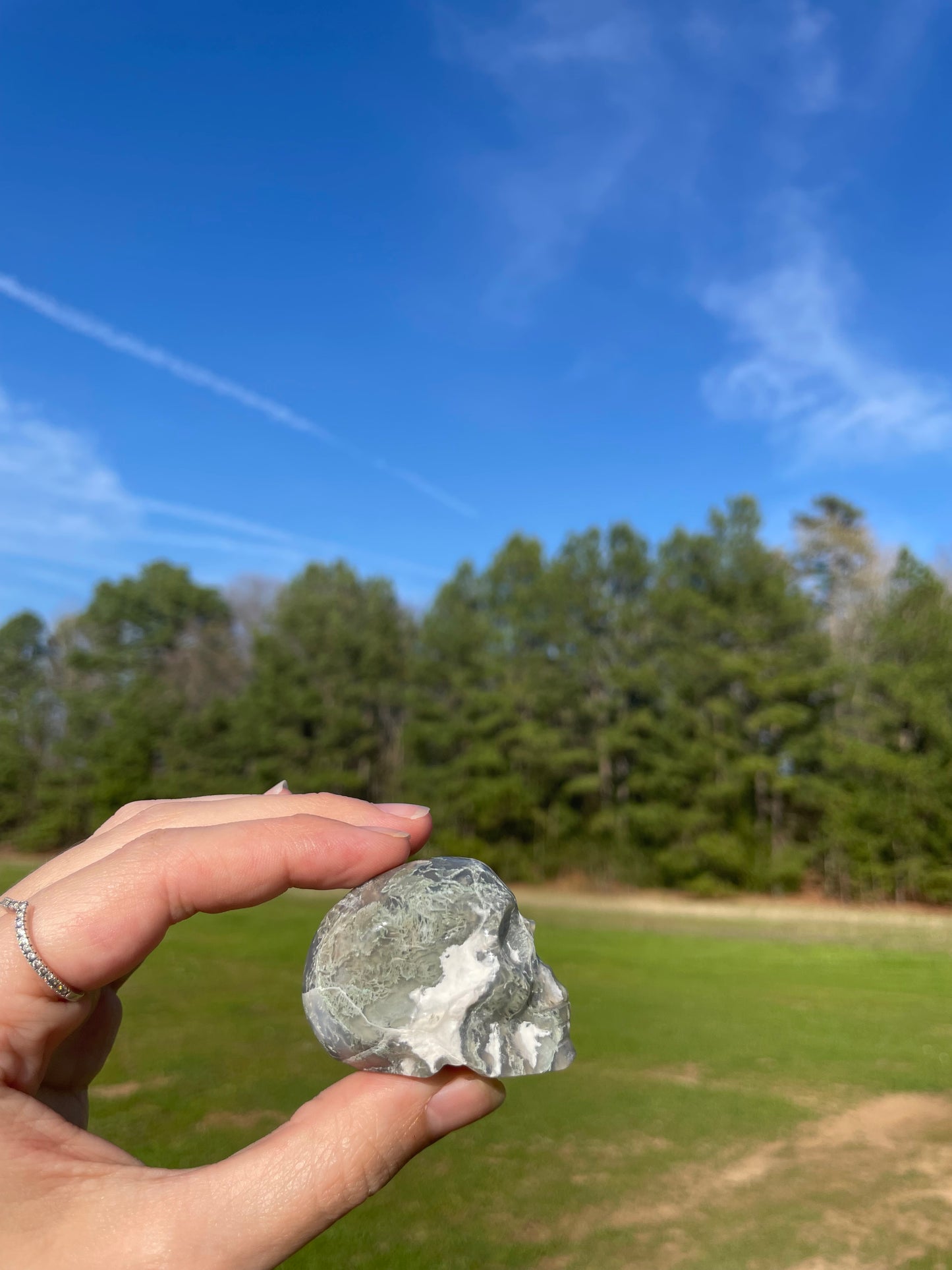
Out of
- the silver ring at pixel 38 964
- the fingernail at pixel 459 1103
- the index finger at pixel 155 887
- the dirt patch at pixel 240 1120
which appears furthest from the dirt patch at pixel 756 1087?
the silver ring at pixel 38 964

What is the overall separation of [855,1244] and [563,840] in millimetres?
18055

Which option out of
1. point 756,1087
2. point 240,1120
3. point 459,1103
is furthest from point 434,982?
point 756,1087

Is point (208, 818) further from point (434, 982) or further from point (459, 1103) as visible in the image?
point (459, 1103)

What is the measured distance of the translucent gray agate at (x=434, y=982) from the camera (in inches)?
63.2

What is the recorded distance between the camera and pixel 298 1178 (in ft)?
4.19

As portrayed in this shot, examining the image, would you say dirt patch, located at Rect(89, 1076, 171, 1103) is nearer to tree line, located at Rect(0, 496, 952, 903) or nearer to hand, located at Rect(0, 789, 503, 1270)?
hand, located at Rect(0, 789, 503, 1270)

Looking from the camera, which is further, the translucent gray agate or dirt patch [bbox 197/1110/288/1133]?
dirt patch [bbox 197/1110/288/1133]

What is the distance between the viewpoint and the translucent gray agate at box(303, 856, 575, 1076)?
63.2 inches

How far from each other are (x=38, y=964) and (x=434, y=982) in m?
0.72

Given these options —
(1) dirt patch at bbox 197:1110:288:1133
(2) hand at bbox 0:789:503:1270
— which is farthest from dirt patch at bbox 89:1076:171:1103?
(2) hand at bbox 0:789:503:1270

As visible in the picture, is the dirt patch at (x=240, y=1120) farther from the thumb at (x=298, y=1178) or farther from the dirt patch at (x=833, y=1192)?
the thumb at (x=298, y=1178)

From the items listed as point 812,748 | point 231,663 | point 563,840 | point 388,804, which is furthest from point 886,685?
point 231,663

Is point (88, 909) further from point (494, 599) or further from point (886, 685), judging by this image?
point (494, 599)

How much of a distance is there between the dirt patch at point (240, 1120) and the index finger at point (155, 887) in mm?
4516
